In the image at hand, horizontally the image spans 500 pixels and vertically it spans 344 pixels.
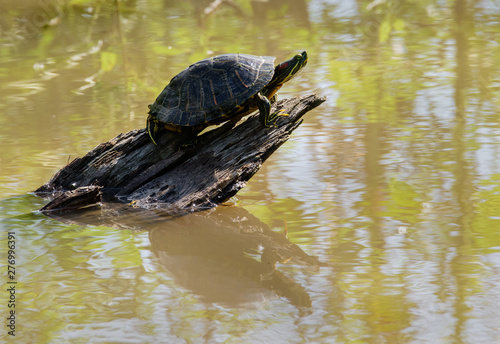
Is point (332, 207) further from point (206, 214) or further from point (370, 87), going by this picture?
point (370, 87)

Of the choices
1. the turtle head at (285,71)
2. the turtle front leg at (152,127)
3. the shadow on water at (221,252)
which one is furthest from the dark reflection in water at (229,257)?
the turtle head at (285,71)

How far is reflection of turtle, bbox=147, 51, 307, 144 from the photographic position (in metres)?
4.87

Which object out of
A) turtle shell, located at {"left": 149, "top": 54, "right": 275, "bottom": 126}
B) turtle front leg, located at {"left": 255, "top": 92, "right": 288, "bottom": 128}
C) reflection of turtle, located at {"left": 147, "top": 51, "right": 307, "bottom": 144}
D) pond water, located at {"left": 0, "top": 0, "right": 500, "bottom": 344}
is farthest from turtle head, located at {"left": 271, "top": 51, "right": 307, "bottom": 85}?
pond water, located at {"left": 0, "top": 0, "right": 500, "bottom": 344}

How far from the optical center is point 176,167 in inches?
203

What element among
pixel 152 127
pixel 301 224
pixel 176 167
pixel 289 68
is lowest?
pixel 301 224

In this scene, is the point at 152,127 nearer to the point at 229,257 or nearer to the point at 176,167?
the point at 176,167

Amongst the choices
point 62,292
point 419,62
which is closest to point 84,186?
point 62,292

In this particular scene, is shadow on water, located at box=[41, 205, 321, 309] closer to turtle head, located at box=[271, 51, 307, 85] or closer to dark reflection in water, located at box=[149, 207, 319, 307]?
dark reflection in water, located at box=[149, 207, 319, 307]

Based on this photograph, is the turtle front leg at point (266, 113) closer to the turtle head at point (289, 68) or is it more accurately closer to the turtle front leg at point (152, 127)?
the turtle head at point (289, 68)

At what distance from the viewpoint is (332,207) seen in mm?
4742

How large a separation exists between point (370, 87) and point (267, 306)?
5231 millimetres

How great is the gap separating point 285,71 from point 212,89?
0.65 metres

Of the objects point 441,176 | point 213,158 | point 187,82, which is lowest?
point 441,176

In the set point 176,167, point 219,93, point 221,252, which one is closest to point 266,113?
point 219,93
